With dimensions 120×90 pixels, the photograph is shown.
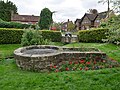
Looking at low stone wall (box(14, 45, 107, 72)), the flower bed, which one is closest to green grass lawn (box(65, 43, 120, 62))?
the flower bed

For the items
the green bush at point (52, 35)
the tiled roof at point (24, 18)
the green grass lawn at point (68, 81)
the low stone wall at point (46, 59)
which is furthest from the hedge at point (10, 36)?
the tiled roof at point (24, 18)

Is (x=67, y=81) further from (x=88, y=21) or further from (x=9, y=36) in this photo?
(x=88, y=21)

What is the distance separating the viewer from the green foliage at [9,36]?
694 inches

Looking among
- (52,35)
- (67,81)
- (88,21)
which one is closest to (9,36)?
(52,35)

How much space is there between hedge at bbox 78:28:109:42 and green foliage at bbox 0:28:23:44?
620 centimetres

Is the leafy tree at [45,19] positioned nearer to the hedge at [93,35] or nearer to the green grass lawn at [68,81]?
the hedge at [93,35]

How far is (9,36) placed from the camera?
18.0 meters

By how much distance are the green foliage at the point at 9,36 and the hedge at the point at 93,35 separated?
620 cm

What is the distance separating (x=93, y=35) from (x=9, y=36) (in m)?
7.60

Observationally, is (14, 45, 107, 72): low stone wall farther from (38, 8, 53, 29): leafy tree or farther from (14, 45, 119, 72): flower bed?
(38, 8, 53, 29): leafy tree

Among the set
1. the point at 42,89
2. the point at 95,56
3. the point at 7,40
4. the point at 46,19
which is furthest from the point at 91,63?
the point at 46,19

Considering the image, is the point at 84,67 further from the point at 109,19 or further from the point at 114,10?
the point at 114,10

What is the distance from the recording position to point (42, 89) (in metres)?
5.62

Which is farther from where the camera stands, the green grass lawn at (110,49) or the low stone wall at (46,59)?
the green grass lawn at (110,49)
